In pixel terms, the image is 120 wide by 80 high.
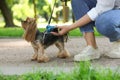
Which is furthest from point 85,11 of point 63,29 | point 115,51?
point 115,51

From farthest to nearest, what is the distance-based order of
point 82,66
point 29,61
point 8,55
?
point 8,55, point 29,61, point 82,66

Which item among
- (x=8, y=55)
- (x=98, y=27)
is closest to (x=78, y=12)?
(x=98, y=27)

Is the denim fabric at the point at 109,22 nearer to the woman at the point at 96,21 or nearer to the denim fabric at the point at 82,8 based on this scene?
the woman at the point at 96,21

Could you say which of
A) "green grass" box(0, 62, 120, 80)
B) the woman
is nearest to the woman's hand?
the woman

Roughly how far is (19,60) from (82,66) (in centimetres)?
239

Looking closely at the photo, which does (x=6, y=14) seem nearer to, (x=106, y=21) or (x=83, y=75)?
(x=106, y=21)

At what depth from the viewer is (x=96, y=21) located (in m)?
5.95

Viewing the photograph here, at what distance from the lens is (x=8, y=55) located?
709 cm

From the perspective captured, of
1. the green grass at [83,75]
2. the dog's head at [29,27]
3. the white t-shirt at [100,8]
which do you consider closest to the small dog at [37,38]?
the dog's head at [29,27]

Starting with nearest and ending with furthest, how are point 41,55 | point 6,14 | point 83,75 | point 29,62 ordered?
point 83,75, point 41,55, point 29,62, point 6,14

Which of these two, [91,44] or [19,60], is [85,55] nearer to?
[91,44]

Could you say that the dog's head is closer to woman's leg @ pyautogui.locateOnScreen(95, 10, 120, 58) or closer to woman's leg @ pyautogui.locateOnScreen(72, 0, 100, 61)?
woman's leg @ pyautogui.locateOnScreen(72, 0, 100, 61)

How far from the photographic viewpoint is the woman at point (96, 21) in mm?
5879

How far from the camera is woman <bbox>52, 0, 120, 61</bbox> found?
588 cm
